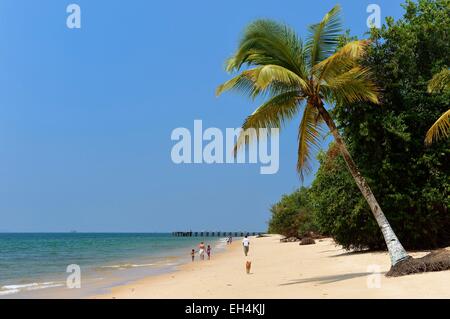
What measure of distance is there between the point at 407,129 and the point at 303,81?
749cm

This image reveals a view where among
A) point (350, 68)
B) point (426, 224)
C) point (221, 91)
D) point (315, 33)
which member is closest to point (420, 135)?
point (426, 224)

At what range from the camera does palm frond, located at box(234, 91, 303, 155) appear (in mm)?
15242

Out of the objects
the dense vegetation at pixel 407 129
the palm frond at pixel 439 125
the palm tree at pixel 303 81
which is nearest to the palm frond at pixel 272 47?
the palm tree at pixel 303 81

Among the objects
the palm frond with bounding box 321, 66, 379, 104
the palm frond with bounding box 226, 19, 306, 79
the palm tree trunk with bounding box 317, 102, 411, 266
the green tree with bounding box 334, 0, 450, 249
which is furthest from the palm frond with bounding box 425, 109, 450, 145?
the palm frond with bounding box 226, 19, 306, 79

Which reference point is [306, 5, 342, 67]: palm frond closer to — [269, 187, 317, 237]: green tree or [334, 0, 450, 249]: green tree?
[334, 0, 450, 249]: green tree

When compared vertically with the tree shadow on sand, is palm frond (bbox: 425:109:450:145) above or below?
above

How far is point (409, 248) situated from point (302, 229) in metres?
45.7

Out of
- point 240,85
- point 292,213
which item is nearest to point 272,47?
point 240,85

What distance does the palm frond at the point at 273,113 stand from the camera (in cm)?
1524

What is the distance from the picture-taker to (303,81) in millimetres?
14828

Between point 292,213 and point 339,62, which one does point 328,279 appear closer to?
point 339,62
